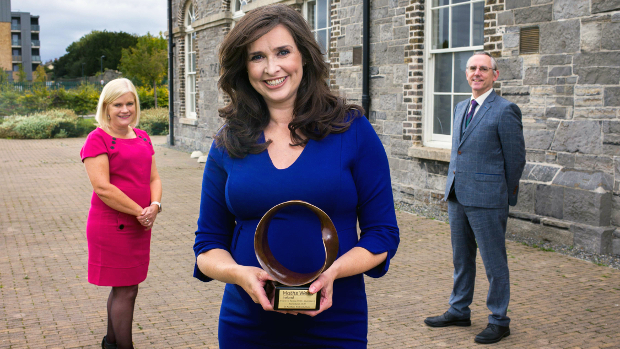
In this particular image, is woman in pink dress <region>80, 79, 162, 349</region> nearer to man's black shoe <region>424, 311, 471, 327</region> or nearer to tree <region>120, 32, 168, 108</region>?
man's black shoe <region>424, 311, 471, 327</region>

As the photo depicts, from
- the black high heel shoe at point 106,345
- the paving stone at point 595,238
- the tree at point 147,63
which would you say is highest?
the tree at point 147,63

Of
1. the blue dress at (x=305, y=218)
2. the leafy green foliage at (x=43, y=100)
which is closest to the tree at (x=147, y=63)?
the leafy green foliage at (x=43, y=100)

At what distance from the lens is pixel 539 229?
7215 mm

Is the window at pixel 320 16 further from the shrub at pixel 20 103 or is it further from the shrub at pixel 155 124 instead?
the shrub at pixel 20 103

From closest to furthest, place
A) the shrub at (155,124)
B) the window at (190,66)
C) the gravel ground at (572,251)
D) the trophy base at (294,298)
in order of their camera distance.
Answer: the trophy base at (294,298) < the gravel ground at (572,251) < the window at (190,66) < the shrub at (155,124)

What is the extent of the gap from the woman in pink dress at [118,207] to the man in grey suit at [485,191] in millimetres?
2372

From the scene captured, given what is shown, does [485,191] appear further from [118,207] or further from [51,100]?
[51,100]

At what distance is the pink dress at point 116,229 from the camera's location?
12.9ft

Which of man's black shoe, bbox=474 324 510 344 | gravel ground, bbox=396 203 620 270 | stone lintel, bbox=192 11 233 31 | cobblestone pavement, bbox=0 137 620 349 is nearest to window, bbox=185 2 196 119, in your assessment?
stone lintel, bbox=192 11 233 31

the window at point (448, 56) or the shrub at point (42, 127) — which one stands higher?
the window at point (448, 56)

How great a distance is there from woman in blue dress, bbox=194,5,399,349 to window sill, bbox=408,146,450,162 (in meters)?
6.82

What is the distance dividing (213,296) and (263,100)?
381 cm

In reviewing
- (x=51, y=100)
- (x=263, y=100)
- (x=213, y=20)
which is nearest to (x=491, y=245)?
(x=263, y=100)

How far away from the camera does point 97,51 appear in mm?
87375
